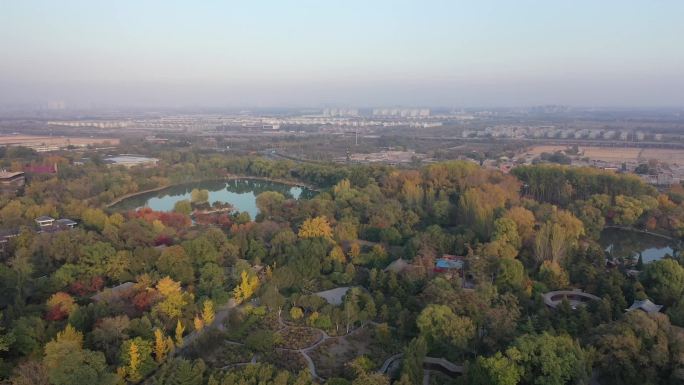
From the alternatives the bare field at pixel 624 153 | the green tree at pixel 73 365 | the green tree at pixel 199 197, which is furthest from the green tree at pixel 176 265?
the bare field at pixel 624 153

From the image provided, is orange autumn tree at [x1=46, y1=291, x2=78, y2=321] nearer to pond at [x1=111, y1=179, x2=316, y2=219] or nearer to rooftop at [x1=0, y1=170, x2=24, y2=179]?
pond at [x1=111, y1=179, x2=316, y2=219]

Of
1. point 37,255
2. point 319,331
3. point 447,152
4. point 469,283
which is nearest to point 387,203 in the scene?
point 469,283

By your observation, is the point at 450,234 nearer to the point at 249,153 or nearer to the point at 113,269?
the point at 113,269

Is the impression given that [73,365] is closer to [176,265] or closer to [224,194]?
[176,265]

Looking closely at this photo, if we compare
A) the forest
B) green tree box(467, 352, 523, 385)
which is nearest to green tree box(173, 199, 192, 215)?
the forest

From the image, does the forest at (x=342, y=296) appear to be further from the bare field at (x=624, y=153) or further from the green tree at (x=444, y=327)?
the bare field at (x=624, y=153)

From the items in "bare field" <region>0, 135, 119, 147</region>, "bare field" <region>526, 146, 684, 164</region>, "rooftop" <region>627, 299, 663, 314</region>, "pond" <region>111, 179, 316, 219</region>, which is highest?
"bare field" <region>0, 135, 119, 147</region>
